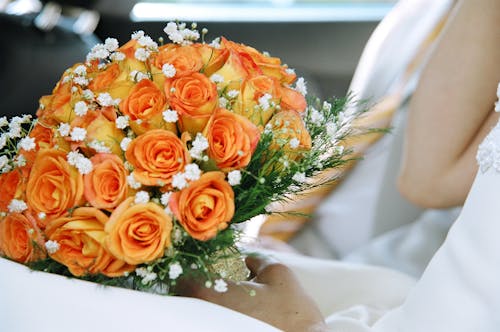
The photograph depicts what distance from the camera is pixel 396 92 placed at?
Result: 2.21m

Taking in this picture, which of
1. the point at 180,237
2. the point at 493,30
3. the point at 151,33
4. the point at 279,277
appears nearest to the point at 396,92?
the point at 493,30

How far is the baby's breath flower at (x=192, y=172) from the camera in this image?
937 millimetres

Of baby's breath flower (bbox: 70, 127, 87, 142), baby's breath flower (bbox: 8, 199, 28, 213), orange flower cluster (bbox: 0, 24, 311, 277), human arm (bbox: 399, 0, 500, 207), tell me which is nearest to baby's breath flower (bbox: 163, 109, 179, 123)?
orange flower cluster (bbox: 0, 24, 311, 277)

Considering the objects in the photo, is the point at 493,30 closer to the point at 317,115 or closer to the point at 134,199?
the point at 317,115

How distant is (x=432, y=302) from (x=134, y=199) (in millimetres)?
430

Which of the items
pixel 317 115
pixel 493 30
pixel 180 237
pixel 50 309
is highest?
pixel 493 30

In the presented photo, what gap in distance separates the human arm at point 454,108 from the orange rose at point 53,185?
0.84m

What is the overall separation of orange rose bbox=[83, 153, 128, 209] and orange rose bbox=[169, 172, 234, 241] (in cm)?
7

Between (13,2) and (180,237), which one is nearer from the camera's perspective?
(180,237)

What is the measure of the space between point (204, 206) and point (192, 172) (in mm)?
44

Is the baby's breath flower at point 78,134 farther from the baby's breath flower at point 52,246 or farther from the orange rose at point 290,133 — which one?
the orange rose at point 290,133

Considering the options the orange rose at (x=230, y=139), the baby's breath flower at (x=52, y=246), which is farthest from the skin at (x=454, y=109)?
the baby's breath flower at (x=52, y=246)

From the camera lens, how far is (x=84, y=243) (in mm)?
969

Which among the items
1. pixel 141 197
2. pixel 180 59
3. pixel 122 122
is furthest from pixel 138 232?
pixel 180 59
